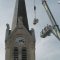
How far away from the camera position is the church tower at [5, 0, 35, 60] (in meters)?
100

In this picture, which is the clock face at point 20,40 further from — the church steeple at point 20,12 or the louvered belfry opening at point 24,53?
the church steeple at point 20,12

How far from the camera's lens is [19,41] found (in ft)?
332

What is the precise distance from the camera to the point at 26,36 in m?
102

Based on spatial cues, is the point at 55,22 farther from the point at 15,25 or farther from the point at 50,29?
the point at 15,25

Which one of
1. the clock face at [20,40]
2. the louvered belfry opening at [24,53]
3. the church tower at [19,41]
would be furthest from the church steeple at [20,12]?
the louvered belfry opening at [24,53]

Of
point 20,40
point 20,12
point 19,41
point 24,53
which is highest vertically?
point 20,12

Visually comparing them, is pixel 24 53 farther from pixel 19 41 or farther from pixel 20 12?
pixel 20 12

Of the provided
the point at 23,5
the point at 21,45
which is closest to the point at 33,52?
the point at 21,45

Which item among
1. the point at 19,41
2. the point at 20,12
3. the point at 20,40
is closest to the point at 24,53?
the point at 19,41

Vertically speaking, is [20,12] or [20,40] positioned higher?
[20,12]

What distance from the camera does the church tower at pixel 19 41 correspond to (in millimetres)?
100312

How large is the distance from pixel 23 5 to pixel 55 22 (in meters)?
11.9

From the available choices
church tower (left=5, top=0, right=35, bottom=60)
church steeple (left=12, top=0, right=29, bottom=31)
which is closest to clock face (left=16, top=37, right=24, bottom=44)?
church tower (left=5, top=0, right=35, bottom=60)

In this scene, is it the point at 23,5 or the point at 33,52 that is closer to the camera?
the point at 33,52
